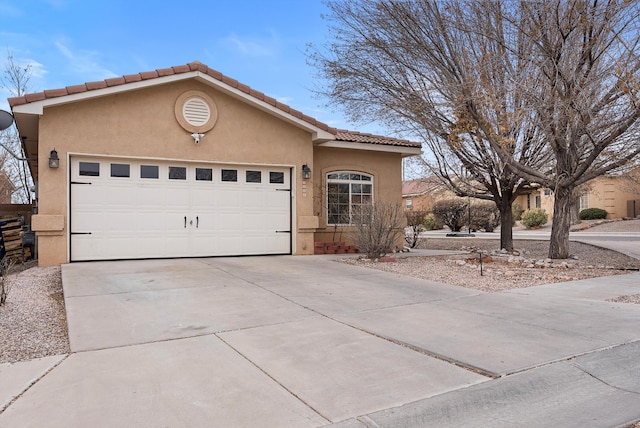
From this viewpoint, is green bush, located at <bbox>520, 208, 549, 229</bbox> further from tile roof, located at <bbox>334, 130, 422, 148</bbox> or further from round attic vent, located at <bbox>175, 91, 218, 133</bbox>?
round attic vent, located at <bbox>175, 91, 218, 133</bbox>

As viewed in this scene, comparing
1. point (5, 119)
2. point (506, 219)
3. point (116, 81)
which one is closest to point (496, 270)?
point (506, 219)

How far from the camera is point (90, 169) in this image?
11164 millimetres

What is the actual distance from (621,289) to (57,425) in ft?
29.1

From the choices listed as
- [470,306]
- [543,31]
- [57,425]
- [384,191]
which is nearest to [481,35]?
[543,31]

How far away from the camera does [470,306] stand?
692 centimetres

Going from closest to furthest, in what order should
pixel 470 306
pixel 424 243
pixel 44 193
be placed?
pixel 470 306 < pixel 44 193 < pixel 424 243

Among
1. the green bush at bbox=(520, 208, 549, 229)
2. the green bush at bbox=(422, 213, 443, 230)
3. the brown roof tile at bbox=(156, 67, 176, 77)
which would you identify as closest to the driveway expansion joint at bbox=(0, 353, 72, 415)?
the brown roof tile at bbox=(156, 67, 176, 77)

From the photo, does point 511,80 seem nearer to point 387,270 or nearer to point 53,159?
point 387,270

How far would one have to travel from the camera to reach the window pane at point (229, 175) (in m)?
12.6

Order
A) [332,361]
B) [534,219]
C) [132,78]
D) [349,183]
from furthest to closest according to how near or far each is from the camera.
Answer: [534,219], [349,183], [132,78], [332,361]

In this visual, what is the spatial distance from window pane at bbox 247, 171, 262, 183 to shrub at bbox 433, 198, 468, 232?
22.6 meters

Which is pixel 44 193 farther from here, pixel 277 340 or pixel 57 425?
pixel 57 425

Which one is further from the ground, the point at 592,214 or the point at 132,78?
the point at 132,78

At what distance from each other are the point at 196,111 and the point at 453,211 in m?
24.8
